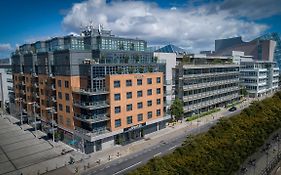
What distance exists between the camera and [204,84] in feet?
283

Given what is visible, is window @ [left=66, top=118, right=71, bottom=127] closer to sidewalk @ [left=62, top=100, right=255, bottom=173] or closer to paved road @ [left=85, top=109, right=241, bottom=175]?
sidewalk @ [left=62, top=100, right=255, bottom=173]

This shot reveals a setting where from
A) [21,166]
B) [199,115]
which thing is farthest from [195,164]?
[199,115]

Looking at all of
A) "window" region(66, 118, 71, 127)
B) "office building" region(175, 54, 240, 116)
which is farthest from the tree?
"window" region(66, 118, 71, 127)

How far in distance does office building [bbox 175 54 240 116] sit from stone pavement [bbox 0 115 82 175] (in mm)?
42036

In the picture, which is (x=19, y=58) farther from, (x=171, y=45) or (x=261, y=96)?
(x=261, y=96)

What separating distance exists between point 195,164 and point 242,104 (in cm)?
8366

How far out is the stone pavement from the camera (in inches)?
1825

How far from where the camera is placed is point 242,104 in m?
104

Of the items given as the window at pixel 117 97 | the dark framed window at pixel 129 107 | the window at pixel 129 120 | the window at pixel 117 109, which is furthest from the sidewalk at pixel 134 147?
the window at pixel 117 97

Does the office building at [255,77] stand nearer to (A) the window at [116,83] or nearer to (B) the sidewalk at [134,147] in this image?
(B) the sidewalk at [134,147]

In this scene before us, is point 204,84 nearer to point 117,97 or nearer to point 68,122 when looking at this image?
point 117,97

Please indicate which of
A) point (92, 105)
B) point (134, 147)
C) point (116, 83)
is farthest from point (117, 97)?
point (134, 147)

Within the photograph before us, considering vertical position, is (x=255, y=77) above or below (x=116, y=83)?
below

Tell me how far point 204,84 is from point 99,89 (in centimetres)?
4632
